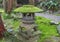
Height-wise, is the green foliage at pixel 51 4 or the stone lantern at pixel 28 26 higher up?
the stone lantern at pixel 28 26

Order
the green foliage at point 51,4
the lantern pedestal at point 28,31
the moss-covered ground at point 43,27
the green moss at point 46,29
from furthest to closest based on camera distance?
the green foliage at point 51,4
the moss-covered ground at point 43,27
the green moss at point 46,29
the lantern pedestal at point 28,31

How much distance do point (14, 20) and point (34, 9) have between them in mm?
3133

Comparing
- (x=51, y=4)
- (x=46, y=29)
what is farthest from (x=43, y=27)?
(x=51, y=4)

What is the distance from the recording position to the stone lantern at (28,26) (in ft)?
18.1

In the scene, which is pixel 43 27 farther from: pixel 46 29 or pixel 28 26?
pixel 28 26

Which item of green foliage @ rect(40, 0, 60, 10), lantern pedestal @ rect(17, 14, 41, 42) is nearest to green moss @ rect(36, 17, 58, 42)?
lantern pedestal @ rect(17, 14, 41, 42)

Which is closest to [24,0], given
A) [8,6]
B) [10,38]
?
[8,6]

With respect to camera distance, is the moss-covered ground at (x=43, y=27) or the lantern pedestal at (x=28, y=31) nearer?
the lantern pedestal at (x=28, y=31)

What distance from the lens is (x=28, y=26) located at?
18.9 feet

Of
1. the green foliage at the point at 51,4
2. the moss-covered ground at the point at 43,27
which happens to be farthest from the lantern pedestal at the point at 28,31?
the green foliage at the point at 51,4

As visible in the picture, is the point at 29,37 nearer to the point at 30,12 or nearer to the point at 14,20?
the point at 30,12

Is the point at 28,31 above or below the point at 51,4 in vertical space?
above

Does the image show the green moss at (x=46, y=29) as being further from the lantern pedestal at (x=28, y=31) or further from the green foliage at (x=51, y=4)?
the green foliage at (x=51, y=4)

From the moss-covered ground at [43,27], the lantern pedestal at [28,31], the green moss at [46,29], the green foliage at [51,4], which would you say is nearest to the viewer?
the lantern pedestal at [28,31]
